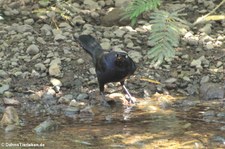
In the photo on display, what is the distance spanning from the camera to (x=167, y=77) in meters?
5.89

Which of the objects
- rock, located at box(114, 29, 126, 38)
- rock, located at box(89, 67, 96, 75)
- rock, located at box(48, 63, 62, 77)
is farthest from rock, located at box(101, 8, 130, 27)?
rock, located at box(48, 63, 62, 77)

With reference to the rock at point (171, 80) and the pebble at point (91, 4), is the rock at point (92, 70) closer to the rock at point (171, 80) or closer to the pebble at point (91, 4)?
the rock at point (171, 80)

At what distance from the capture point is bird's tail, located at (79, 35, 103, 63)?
19.2 feet

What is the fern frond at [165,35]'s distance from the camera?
1.92 metres

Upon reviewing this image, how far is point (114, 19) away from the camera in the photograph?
23.0 feet

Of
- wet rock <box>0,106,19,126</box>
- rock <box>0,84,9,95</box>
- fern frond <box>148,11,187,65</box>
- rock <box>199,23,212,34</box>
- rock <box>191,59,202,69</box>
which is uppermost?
fern frond <box>148,11,187,65</box>

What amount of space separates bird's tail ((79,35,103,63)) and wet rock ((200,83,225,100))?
48.5 inches

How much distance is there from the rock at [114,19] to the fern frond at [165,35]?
4960 mm

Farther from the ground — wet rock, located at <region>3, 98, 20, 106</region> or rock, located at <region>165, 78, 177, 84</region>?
rock, located at <region>165, 78, 177, 84</region>

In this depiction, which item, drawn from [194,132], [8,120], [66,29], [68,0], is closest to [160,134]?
[194,132]

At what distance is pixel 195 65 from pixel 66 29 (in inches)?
74.7

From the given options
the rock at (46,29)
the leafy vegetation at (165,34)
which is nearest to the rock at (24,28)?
the rock at (46,29)

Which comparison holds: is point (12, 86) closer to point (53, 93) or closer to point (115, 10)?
point (53, 93)

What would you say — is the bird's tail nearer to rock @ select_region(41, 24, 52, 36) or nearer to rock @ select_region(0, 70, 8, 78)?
rock @ select_region(41, 24, 52, 36)
